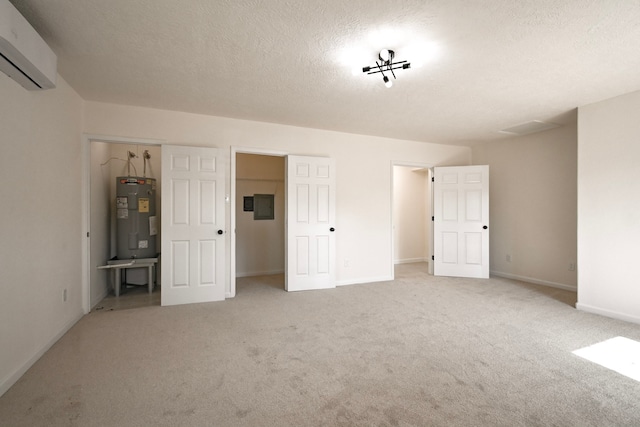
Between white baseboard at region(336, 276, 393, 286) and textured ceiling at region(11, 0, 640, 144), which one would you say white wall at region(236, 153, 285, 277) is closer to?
white baseboard at region(336, 276, 393, 286)

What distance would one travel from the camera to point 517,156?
5.06 metres

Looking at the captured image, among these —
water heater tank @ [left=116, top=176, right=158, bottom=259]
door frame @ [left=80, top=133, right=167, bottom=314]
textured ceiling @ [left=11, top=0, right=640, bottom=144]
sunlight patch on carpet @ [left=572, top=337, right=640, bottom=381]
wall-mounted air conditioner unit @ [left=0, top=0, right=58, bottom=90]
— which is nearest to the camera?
wall-mounted air conditioner unit @ [left=0, top=0, right=58, bottom=90]

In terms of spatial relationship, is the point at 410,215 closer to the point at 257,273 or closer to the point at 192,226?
the point at 257,273

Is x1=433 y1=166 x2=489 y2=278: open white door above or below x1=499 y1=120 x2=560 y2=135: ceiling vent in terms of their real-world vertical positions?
below

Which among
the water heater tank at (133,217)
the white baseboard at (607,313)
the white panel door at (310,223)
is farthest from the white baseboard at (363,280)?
the water heater tank at (133,217)

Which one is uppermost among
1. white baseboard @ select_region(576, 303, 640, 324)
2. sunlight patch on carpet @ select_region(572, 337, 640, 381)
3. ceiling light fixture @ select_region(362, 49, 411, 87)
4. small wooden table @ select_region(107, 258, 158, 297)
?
ceiling light fixture @ select_region(362, 49, 411, 87)

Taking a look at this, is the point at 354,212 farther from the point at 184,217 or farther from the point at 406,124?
the point at 184,217

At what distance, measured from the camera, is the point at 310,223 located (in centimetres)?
442

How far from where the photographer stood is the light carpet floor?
170 cm

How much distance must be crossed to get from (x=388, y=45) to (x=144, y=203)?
12.8ft

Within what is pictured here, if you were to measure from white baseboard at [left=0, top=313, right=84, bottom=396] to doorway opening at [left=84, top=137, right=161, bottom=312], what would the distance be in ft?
2.10

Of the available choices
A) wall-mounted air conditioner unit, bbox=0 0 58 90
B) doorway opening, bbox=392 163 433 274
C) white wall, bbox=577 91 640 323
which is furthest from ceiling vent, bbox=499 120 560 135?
wall-mounted air conditioner unit, bbox=0 0 58 90

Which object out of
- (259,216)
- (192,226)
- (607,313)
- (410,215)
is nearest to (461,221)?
(410,215)

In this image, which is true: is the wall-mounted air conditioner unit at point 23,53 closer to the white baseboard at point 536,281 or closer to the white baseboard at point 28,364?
the white baseboard at point 28,364
